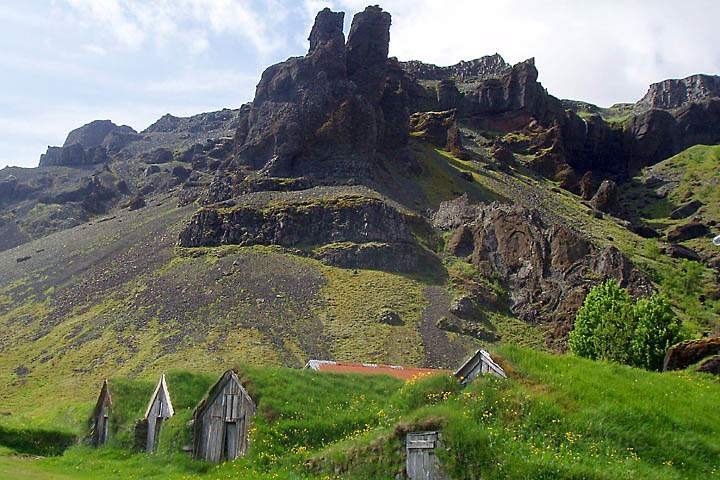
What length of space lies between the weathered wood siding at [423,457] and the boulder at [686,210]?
136 m

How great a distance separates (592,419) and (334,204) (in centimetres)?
7983

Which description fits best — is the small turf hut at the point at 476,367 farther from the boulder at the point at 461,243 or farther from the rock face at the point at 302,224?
the boulder at the point at 461,243

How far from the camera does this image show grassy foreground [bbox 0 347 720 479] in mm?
16359

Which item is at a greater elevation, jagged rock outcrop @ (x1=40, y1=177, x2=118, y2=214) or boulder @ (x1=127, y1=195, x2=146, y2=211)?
jagged rock outcrop @ (x1=40, y1=177, x2=118, y2=214)

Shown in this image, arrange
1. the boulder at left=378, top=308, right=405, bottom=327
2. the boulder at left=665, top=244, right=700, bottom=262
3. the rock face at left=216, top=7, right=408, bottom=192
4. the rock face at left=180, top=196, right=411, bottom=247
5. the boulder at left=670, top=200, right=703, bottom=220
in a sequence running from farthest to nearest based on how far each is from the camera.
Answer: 1. the boulder at left=670, top=200, right=703, bottom=220
2. the rock face at left=216, top=7, right=408, bottom=192
3. the boulder at left=665, top=244, right=700, bottom=262
4. the rock face at left=180, top=196, right=411, bottom=247
5. the boulder at left=378, top=308, right=405, bottom=327

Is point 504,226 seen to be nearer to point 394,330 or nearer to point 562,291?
point 562,291

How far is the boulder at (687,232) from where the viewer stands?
412 feet

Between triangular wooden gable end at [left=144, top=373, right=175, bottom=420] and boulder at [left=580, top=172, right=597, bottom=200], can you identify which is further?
boulder at [left=580, top=172, right=597, bottom=200]

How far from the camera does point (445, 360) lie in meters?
65.8

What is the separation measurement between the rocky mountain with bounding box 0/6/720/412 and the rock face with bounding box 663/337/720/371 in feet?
132

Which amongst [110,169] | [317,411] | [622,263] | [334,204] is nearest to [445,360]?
[622,263]

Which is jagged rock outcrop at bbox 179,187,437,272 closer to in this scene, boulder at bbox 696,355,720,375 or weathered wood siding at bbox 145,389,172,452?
weathered wood siding at bbox 145,389,172,452

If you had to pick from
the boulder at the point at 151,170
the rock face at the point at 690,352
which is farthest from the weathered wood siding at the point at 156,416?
the boulder at the point at 151,170

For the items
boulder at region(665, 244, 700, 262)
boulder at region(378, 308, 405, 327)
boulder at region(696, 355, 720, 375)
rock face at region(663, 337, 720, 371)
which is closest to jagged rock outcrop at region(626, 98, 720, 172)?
boulder at region(665, 244, 700, 262)
